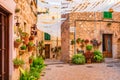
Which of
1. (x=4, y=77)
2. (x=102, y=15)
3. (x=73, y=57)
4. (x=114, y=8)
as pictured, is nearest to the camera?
(x=4, y=77)

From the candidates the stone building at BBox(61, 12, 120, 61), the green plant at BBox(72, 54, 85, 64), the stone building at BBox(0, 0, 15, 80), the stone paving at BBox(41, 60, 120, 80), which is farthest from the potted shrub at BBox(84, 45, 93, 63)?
the stone building at BBox(0, 0, 15, 80)

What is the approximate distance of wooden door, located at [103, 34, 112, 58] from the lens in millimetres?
16750

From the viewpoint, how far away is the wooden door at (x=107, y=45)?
659 inches

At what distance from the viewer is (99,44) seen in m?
15.9

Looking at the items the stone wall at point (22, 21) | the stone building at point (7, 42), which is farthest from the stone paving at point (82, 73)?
the stone building at point (7, 42)

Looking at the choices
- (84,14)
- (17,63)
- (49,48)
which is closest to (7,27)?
(17,63)

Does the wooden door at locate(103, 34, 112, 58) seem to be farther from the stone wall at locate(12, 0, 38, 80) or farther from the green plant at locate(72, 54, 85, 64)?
the stone wall at locate(12, 0, 38, 80)

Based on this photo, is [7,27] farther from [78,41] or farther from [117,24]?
[117,24]

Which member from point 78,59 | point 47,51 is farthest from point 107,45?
point 47,51

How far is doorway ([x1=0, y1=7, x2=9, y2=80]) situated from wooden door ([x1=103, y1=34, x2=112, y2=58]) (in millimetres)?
12605

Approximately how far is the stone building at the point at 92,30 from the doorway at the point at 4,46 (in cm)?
1063

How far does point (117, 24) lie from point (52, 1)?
334 inches

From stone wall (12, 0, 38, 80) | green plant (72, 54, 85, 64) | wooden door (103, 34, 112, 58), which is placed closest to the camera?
stone wall (12, 0, 38, 80)

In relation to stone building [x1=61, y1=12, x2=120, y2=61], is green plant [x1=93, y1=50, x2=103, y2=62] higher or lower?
lower
